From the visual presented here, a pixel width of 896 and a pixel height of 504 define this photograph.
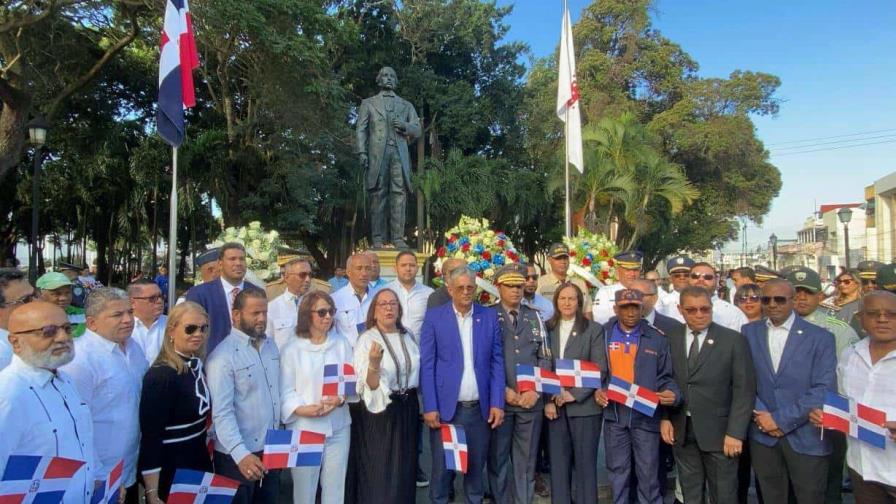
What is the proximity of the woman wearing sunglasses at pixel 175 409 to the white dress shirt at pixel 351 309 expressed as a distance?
1719 mm

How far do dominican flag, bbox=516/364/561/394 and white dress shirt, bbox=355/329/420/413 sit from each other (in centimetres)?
74

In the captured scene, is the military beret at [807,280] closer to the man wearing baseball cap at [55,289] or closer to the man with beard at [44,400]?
the man with beard at [44,400]

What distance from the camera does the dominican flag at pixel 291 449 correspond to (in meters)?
3.44

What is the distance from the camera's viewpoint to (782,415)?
3975 mm

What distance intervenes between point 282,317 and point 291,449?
1792 mm

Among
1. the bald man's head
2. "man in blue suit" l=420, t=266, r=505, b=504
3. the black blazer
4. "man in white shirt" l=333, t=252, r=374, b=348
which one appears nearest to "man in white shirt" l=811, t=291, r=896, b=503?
the black blazer

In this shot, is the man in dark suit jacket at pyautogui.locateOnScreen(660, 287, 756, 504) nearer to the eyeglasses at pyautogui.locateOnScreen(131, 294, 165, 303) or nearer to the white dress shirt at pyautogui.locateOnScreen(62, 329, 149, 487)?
the white dress shirt at pyautogui.locateOnScreen(62, 329, 149, 487)

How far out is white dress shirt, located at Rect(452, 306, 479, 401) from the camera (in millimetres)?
4289

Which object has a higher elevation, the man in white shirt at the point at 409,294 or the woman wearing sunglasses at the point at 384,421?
the man in white shirt at the point at 409,294

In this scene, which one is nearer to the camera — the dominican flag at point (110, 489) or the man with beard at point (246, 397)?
the dominican flag at point (110, 489)

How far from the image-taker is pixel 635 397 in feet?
13.8

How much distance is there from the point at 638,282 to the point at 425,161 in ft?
67.7

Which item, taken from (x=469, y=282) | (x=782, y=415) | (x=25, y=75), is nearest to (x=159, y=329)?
(x=469, y=282)

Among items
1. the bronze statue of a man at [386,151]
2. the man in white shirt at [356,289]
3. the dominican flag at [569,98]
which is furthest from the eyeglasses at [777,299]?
the dominican flag at [569,98]
